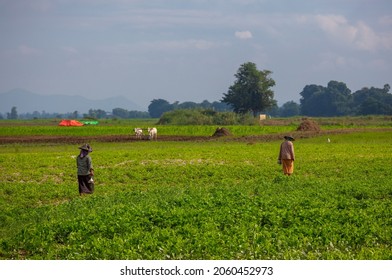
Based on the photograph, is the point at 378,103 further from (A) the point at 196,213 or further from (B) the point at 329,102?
(A) the point at 196,213

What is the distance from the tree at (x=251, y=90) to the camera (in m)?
114

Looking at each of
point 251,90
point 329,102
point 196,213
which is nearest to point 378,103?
point 251,90

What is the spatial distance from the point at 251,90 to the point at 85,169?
93.4 m

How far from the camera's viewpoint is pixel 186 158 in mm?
35156

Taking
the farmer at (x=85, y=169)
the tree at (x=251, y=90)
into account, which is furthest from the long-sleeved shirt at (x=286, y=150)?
the tree at (x=251, y=90)


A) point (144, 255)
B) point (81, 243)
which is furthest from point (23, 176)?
point (144, 255)

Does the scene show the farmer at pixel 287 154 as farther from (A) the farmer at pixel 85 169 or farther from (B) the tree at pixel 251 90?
(B) the tree at pixel 251 90

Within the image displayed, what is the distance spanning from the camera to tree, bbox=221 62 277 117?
113938 mm

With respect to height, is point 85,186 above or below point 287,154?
below

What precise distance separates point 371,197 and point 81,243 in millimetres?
9260

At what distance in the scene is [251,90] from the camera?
114000 mm

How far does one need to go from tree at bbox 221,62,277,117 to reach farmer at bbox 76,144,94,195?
92.1 m

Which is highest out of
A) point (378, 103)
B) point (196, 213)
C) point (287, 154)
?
point (378, 103)

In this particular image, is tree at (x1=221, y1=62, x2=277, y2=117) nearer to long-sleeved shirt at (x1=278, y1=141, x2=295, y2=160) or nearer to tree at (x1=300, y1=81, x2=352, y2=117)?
tree at (x1=300, y1=81, x2=352, y2=117)
